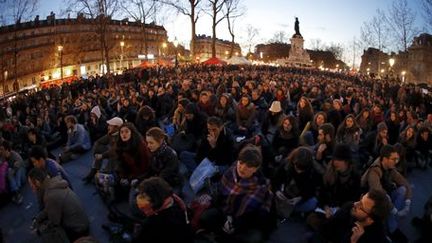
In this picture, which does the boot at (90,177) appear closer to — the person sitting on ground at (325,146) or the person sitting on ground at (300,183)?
the person sitting on ground at (300,183)

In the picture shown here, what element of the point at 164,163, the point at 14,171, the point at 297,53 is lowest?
the point at 14,171

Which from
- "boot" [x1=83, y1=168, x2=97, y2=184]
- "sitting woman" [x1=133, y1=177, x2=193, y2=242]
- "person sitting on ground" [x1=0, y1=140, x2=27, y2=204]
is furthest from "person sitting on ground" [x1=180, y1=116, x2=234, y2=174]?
"person sitting on ground" [x1=0, y1=140, x2=27, y2=204]

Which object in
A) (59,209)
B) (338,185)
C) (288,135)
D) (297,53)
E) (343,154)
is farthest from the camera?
(297,53)

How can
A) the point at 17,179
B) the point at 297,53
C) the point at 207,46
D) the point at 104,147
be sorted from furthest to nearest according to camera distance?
1. the point at 207,46
2. the point at 297,53
3. the point at 104,147
4. the point at 17,179

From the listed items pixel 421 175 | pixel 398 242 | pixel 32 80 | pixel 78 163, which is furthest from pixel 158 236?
pixel 32 80

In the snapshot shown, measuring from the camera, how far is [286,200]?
241 inches

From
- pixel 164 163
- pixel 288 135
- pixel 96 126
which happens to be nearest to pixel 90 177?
pixel 164 163

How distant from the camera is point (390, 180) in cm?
607

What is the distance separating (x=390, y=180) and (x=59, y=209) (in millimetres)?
4747

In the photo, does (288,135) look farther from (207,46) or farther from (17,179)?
(207,46)

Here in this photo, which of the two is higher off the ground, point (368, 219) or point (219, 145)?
point (219, 145)

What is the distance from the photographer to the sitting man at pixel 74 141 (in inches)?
392

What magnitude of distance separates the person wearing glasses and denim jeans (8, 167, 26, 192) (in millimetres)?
6185

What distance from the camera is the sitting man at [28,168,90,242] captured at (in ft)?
16.5
